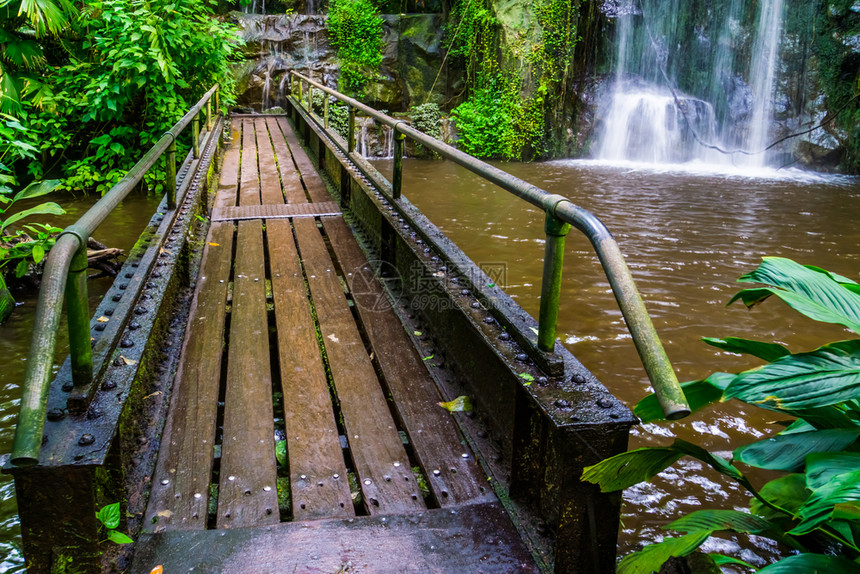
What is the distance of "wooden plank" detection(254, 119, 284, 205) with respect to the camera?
22.5 feet

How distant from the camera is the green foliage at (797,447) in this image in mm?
1596

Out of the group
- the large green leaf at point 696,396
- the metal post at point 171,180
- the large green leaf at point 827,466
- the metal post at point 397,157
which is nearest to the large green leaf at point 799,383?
the large green leaf at point 827,466

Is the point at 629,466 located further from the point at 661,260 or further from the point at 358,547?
the point at 661,260

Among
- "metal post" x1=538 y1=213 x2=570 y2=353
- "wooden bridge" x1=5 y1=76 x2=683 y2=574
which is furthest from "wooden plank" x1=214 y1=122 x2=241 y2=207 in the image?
"metal post" x1=538 y1=213 x2=570 y2=353

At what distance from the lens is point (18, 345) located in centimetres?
484

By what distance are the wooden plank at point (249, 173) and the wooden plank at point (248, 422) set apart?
8.67 feet

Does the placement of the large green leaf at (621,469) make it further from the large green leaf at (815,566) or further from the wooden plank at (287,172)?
the wooden plank at (287,172)

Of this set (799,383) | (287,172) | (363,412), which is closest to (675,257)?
(287,172)

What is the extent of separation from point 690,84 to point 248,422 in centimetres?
1633

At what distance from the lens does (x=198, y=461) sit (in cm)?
249

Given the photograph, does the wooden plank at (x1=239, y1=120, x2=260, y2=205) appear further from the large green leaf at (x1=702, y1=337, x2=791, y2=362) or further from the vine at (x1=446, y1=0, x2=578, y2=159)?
the vine at (x1=446, y1=0, x2=578, y2=159)

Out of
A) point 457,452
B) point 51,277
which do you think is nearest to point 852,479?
point 457,452

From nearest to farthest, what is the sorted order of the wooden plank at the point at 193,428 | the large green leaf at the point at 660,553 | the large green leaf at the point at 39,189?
the large green leaf at the point at 660,553
the wooden plank at the point at 193,428
the large green leaf at the point at 39,189


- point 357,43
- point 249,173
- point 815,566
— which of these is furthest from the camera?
point 357,43
